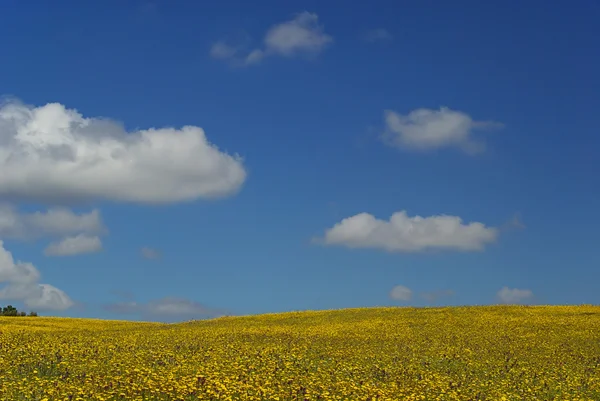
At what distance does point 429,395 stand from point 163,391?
852 centimetres

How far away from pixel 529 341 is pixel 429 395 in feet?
69.4

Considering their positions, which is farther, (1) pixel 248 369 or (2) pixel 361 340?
(2) pixel 361 340

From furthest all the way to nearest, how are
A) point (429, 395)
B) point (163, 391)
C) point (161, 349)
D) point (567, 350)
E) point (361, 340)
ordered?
point (361, 340) < point (567, 350) < point (161, 349) < point (429, 395) < point (163, 391)

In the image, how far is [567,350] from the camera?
35.2 meters

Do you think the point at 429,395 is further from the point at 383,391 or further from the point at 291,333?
the point at 291,333

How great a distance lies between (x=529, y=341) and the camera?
38.9m

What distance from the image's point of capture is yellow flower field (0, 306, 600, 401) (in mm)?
19000

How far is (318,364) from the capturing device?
26.5 metres

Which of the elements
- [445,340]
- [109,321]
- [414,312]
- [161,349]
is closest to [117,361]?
[161,349]

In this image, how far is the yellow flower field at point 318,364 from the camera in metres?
19.0

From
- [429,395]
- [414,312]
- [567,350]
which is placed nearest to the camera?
[429,395]

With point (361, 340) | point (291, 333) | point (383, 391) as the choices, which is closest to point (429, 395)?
point (383, 391)

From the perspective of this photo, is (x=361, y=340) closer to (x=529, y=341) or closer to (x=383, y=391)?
(x=529, y=341)

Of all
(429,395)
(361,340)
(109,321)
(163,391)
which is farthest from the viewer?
(109,321)
